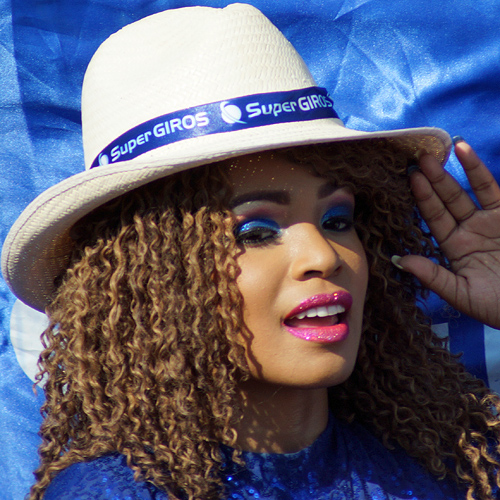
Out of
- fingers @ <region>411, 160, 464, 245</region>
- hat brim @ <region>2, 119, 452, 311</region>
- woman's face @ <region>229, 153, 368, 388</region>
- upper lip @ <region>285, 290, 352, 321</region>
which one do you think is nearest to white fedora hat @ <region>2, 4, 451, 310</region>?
hat brim @ <region>2, 119, 452, 311</region>

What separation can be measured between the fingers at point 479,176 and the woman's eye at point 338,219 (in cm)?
55

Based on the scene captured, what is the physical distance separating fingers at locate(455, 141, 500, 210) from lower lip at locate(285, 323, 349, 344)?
858 millimetres

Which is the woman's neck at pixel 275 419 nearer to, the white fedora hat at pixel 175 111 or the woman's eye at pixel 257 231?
the woman's eye at pixel 257 231

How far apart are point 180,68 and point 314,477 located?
1.19m

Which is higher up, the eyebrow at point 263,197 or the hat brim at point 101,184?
the hat brim at point 101,184

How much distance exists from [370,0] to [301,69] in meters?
1.07

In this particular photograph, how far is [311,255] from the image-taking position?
5.90 feet

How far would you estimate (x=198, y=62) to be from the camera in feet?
6.04

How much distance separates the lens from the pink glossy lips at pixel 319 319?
1794 millimetres

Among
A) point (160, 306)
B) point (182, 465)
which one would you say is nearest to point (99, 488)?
Answer: point (182, 465)

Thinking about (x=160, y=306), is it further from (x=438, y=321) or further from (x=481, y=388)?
(x=438, y=321)

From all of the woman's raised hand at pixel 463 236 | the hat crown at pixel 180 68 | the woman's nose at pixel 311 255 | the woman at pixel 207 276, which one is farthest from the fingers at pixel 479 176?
the woman's nose at pixel 311 255

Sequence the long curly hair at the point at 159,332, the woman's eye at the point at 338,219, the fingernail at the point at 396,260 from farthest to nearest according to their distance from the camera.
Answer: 1. the fingernail at the point at 396,260
2. the woman's eye at the point at 338,219
3. the long curly hair at the point at 159,332

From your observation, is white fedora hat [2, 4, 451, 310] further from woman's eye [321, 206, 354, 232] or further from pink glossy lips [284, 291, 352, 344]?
pink glossy lips [284, 291, 352, 344]
